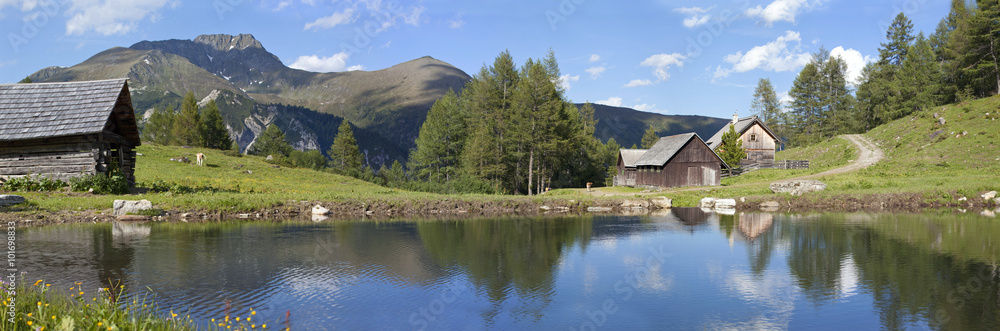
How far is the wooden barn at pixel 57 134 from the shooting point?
29.6 m

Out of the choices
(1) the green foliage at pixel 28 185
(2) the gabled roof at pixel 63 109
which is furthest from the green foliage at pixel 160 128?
(1) the green foliage at pixel 28 185

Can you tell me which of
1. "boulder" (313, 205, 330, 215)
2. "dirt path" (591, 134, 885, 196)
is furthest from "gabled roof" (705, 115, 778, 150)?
"boulder" (313, 205, 330, 215)

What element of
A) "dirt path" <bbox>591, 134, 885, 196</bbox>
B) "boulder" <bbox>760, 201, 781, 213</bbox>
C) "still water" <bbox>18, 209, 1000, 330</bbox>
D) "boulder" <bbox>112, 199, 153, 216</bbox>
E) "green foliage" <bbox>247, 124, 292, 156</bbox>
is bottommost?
"still water" <bbox>18, 209, 1000, 330</bbox>

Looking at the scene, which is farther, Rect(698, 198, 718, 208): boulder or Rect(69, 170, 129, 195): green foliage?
Rect(698, 198, 718, 208): boulder

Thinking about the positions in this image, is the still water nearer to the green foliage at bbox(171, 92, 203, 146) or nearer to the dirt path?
the dirt path

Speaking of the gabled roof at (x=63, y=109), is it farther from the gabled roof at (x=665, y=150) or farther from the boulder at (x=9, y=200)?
the gabled roof at (x=665, y=150)

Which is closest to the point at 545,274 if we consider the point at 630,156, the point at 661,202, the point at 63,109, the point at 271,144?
the point at 661,202

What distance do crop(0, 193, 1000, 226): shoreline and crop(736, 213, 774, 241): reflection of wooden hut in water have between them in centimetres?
398

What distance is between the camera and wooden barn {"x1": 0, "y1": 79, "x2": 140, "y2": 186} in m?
29.6

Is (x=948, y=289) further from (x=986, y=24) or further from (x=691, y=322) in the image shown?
(x=986, y=24)

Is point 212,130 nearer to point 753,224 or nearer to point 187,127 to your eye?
point 187,127

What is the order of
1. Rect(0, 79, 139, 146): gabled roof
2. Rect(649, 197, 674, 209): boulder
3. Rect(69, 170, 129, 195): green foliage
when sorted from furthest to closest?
Rect(649, 197, 674, 209): boulder → Rect(69, 170, 129, 195): green foliage → Rect(0, 79, 139, 146): gabled roof

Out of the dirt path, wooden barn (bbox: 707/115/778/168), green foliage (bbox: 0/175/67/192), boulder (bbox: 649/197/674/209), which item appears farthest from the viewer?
wooden barn (bbox: 707/115/778/168)

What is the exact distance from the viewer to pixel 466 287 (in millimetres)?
13820
